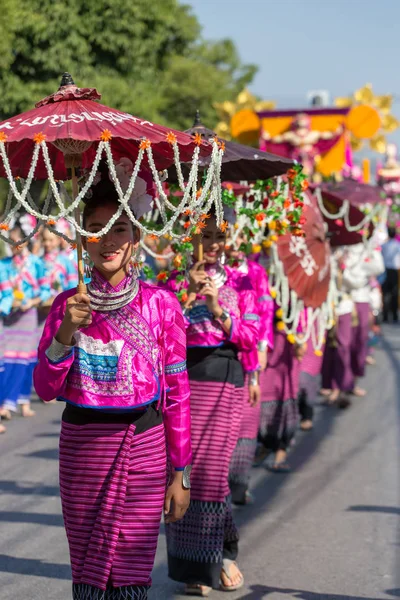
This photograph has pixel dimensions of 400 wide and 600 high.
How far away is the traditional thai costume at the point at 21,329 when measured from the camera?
1111 centimetres

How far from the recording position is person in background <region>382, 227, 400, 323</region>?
22391 mm

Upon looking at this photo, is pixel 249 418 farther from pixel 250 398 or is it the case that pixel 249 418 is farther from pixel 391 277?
pixel 391 277

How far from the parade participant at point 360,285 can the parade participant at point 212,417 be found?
19.9 feet

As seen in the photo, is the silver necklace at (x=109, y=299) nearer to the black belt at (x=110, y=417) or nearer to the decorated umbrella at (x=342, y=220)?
the black belt at (x=110, y=417)

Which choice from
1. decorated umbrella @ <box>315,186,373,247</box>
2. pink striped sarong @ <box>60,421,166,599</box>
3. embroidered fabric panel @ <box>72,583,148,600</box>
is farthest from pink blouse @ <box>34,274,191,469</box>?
decorated umbrella @ <box>315,186,373,247</box>

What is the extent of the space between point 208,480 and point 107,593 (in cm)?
166

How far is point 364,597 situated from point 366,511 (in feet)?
5.98

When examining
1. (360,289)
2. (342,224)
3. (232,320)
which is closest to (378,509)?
(232,320)

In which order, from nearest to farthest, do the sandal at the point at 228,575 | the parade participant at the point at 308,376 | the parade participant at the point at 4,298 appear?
the sandal at the point at 228,575 → the parade participant at the point at 308,376 → the parade participant at the point at 4,298

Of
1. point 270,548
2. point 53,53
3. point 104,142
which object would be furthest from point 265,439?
point 53,53

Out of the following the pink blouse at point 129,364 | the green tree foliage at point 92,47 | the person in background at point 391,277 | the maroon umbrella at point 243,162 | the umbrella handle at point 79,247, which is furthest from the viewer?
the person in background at point 391,277

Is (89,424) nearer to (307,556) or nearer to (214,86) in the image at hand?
(307,556)

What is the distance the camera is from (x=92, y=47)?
18.3 metres

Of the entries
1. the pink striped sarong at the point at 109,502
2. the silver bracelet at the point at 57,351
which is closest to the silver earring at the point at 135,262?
the silver bracelet at the point at 57,351
